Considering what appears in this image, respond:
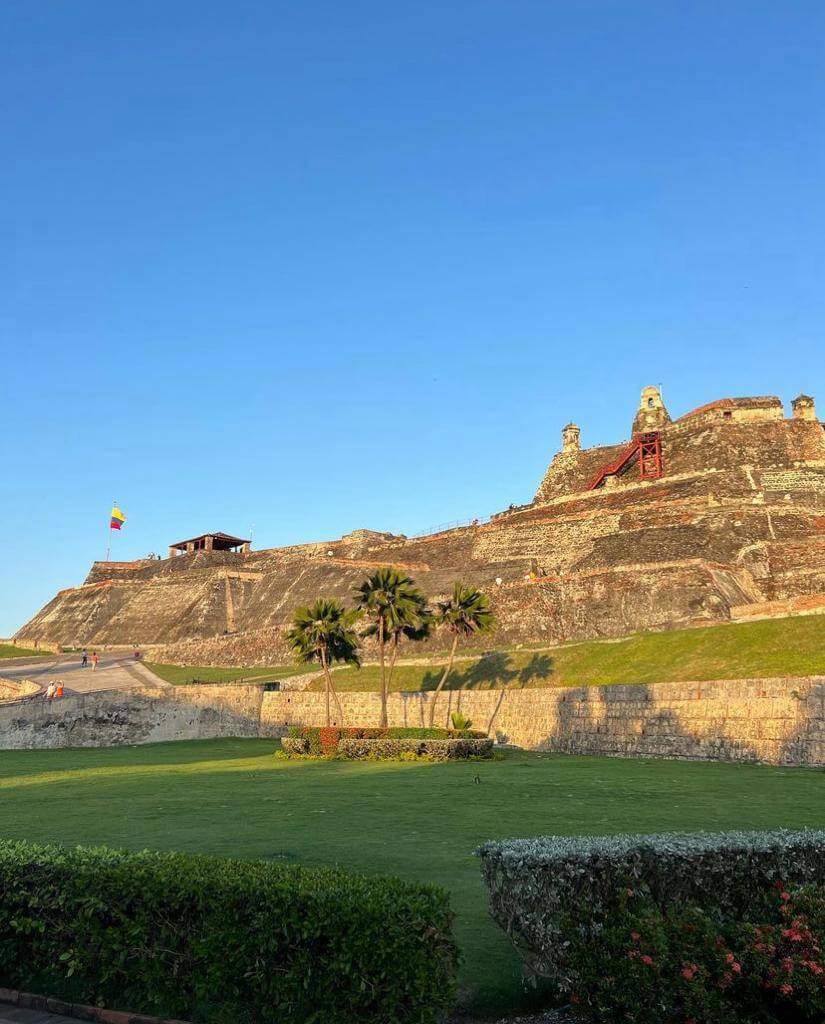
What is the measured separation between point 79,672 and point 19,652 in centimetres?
1674

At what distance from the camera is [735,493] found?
177 feet

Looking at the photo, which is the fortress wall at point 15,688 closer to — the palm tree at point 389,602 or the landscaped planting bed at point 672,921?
the palm tree at point 389,602

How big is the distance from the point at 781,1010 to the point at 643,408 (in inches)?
2716

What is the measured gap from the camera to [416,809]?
1471cm

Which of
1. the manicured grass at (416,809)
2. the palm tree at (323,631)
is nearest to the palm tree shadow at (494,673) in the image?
the palm tree at (323,631)

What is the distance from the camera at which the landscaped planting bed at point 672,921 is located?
5621mm

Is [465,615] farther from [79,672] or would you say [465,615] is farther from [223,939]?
[79,672]

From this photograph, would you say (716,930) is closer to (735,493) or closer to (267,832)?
(267,832)

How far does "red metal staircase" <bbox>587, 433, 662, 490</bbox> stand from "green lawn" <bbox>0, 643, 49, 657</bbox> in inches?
1766

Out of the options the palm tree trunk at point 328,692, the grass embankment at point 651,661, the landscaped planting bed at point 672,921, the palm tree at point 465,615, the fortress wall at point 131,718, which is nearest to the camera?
the landscaped planting bed at point 672,921

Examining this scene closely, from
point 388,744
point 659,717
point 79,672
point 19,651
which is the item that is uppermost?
point 19,651

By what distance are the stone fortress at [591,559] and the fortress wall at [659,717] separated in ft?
32.3

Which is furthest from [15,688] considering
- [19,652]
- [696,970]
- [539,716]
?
[696,970]

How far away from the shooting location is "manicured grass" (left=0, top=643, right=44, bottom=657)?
199 ft
